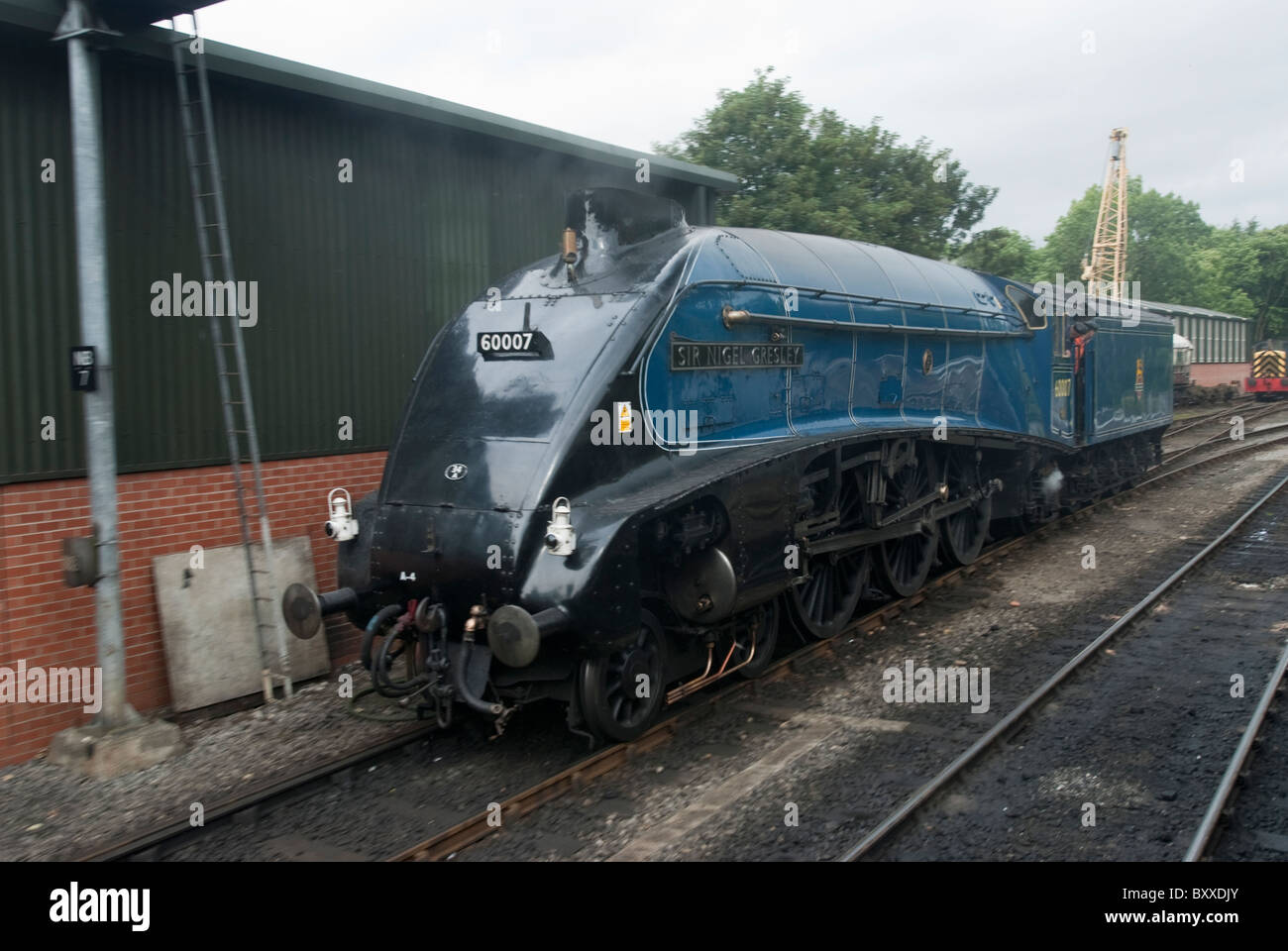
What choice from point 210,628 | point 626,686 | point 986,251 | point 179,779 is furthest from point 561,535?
point 986,251

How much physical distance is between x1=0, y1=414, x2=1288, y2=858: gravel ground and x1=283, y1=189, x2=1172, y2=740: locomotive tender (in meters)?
0.40

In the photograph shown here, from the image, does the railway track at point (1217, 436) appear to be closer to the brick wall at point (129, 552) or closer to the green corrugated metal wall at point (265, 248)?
the green corrugated metal wall at point (265, 248)

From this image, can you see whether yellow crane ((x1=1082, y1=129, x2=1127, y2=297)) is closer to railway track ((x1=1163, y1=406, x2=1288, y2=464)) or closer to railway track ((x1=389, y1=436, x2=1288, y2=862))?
railway track ((x1=1163, y1=406, x2=1288, y2=464))

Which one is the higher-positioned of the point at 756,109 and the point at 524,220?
the point at 756,109

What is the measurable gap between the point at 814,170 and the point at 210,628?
15637mm

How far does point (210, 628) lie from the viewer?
7277 mm

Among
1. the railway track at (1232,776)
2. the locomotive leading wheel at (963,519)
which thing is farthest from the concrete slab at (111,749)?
the locomotive leading wheel at (963,519)

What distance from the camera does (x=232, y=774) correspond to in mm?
6070

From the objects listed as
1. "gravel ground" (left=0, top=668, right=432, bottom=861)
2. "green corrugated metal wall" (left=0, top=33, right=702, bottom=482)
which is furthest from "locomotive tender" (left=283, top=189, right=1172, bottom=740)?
"green corrugated metal wall" (left=0, top=33, right=702, bottom=482)

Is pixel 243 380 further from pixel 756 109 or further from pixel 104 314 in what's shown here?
pixel 756 109

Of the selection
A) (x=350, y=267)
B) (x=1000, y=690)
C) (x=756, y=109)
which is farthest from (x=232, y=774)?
(x=756, y=109)

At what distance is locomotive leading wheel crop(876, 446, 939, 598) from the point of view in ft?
29.0

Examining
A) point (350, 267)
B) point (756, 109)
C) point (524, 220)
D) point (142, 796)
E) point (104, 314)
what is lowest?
point (142, 796)
